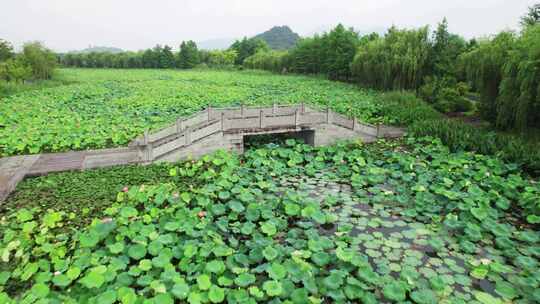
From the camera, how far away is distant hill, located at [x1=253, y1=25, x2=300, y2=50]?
147 metres

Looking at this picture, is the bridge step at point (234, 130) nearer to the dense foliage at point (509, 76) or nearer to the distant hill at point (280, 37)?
the dense foliage at point (509, 76)

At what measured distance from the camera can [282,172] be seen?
8.82 meters

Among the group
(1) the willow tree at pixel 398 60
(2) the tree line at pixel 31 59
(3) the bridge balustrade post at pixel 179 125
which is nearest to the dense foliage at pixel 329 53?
(1) the willow tree at pixel 398 60

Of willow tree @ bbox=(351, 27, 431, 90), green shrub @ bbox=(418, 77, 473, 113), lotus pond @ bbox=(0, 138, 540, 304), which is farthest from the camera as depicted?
willow tree @ bbox=(351, 27, 431, 90)

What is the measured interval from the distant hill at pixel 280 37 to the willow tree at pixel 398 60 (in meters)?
122

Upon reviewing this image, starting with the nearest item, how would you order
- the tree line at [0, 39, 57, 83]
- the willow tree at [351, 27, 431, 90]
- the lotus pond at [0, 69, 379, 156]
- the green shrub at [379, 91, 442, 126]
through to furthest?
1. the lotus pond at [0, 69, 379, 156]
2. the green shrub at [379, 91, 442, 126]
3. the willow tree at [351, 27, 431, 90]
4. the tree line at [0, 39, 57, 83]

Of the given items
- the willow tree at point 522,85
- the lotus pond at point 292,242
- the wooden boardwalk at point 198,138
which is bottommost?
the lotus pond at point 292,242

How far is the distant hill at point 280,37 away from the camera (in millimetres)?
147000

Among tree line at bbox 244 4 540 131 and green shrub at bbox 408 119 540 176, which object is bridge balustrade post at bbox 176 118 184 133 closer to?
green shrub at bbox 408 119 540 176

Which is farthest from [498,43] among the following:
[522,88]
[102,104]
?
[102,104]

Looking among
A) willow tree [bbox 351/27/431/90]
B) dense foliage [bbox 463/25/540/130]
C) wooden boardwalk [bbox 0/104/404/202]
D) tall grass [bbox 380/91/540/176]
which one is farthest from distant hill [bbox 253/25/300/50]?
wooden boardwalk [bbox 0/104/404/202]

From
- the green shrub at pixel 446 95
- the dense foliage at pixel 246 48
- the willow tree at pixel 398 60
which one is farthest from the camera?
the dense foliage at pixel 246 48

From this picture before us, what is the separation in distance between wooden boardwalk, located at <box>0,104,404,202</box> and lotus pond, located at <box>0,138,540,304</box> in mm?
1330

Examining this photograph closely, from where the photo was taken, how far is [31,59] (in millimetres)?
29562
